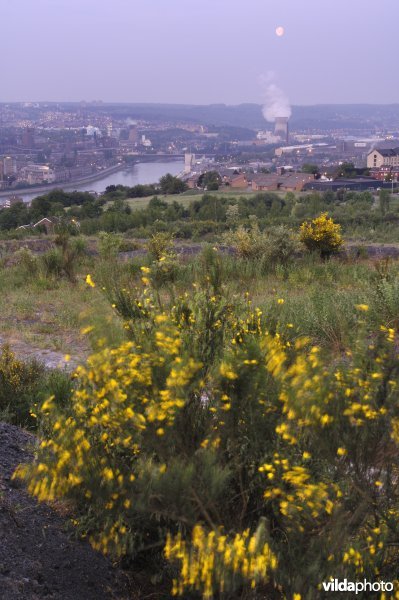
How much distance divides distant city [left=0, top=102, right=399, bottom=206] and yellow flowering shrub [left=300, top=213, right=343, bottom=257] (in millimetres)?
25360

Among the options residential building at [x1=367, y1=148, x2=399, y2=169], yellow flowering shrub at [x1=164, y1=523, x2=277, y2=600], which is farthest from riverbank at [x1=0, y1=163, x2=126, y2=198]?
yellow flowering shrub at [x1=164, y1=523, x2=277, y2=600]

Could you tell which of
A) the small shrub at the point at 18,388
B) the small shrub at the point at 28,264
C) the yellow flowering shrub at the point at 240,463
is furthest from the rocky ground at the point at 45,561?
the small shrub at the point at 28,264

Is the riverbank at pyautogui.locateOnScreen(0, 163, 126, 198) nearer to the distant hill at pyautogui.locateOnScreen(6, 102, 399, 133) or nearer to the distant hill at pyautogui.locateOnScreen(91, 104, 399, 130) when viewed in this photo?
the distant hill at pyautogui.locateOnScreen(6, 102, 399, 133)

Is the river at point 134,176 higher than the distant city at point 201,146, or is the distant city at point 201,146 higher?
the distant city at point 201,146

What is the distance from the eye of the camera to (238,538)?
1.92 meters

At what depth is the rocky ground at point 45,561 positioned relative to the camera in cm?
228

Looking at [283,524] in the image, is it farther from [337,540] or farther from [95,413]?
[95,413]

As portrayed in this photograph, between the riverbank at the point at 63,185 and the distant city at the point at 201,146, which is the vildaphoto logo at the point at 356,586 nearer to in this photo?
the distant city at the point at 201,146

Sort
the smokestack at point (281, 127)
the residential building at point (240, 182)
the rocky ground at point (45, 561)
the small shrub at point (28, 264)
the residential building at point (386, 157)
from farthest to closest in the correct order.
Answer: the smokestack at point (281, 127) < the residential building at point (386, 157) < the residential building at point (240, 182) < the small shrub at point (28, 264) < the rocky ground at point (45, 561)

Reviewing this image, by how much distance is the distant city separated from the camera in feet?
172

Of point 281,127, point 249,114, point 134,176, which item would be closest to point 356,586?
point 134,176

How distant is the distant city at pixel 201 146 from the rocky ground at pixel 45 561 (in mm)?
32254

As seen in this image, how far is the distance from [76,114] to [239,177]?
9525 centimetres

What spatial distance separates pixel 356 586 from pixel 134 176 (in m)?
70.7
